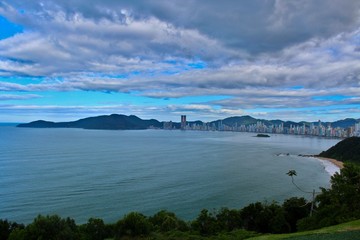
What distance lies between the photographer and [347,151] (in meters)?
86.5

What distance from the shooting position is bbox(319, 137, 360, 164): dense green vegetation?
264 ft

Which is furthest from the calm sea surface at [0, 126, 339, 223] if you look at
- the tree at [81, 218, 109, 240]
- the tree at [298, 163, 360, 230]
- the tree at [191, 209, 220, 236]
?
the tree at [298, 163, 360, 230]

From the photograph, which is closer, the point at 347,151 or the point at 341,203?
the point at 341,203

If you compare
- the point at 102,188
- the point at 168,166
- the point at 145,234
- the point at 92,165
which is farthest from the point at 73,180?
the point at 145,234

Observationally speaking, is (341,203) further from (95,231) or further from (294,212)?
(95,231)

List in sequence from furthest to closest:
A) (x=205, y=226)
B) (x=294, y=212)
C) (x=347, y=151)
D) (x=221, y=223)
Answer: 1. (x=347, y=151)
2. (x=294, y=212)
3. (x=221, y=223)
4. (x=205, y=226)

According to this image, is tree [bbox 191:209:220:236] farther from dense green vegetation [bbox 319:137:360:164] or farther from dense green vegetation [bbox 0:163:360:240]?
dense green vegetation [bbox 319:137:360:164]

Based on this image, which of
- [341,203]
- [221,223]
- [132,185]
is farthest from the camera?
[132,185]

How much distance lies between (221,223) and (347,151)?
72.6 m

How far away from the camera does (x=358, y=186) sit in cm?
2305

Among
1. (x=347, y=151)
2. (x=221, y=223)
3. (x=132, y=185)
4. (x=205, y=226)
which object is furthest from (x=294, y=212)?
(x=347, y=151)

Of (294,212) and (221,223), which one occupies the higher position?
(294,212)

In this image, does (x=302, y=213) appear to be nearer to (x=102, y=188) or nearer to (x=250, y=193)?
(x=250, y=193)

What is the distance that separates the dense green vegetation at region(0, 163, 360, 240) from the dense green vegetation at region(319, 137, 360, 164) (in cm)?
5650
